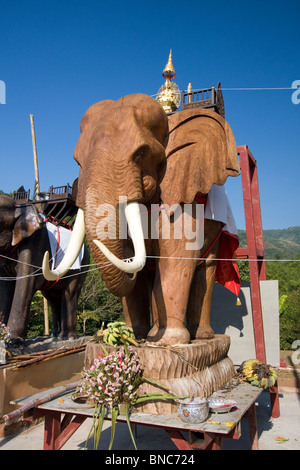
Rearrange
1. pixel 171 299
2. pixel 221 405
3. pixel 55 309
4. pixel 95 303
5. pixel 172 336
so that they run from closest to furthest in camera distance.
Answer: pixel 221 405, pixel 172 336, pixel 171 299, pixel 55 309, pixel 95 303

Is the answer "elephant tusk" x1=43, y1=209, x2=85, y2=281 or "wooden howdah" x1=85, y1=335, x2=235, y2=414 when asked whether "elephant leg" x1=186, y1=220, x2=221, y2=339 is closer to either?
"wooden howdah" x1=85, y1=335, x2=235, y2=414

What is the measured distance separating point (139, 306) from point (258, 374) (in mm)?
1633

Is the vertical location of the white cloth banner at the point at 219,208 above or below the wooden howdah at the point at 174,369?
above

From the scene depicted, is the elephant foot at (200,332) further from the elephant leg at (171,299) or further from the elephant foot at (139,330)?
the elephant leg at (171,299)

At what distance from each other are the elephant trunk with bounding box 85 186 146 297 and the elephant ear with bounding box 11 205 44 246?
3.57m

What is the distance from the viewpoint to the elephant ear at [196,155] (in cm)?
445

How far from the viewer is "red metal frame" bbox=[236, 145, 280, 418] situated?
5.77 metres

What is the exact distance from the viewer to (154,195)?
4.42m

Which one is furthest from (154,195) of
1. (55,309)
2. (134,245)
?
(55,309)

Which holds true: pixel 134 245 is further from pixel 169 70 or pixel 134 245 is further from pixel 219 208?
pixel 169 70

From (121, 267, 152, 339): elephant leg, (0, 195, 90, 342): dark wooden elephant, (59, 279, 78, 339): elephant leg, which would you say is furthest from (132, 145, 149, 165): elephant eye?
(59, 279, 78, 339): elephant leg

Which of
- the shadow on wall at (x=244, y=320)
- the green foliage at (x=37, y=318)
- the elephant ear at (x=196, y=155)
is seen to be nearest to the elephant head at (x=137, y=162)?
the elephant ear at (x=196, y=155)

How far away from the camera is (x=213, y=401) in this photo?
3672mm

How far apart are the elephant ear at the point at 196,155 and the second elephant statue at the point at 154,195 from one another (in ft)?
0.04
